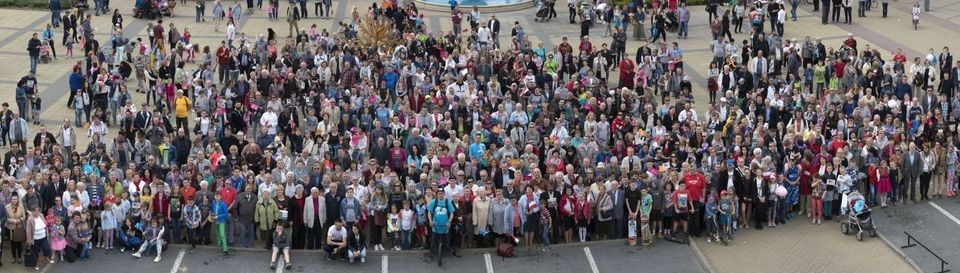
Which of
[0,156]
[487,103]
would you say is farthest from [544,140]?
[0,156]

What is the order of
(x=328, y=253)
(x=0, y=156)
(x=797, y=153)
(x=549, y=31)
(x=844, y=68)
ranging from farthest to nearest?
(x=549, y=31)
(x=844, y=68)
(x=0, y=156)
(x=797, y=153)
(x=328, y=253)

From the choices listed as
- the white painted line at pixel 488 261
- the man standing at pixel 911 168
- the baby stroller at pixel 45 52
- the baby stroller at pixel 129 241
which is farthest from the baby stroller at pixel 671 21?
the baby stroller at pixel 129 241

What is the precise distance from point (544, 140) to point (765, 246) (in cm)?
554

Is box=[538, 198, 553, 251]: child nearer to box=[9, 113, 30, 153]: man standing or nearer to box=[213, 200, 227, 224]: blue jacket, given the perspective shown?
box=[213, 200, 227, 224]: blue jacket

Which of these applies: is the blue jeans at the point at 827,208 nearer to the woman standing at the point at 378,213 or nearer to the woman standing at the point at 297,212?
the woman standing at the point at 378,213

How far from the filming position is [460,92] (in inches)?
1428

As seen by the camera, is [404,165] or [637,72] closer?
[404,165]

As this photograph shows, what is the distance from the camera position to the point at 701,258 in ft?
94.8

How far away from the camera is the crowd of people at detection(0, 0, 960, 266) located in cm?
2870

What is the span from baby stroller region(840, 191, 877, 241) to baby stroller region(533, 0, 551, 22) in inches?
903

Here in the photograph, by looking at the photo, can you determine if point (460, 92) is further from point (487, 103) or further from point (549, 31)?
point (549, 31)

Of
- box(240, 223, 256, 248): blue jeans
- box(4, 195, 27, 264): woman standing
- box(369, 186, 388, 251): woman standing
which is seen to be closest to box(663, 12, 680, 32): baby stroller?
box(369, 186, 388, 251): woman standing

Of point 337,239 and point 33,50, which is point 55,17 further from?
point 337,239

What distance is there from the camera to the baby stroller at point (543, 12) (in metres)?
51.8
